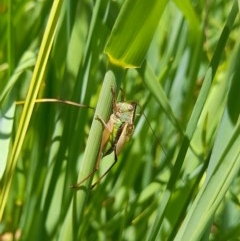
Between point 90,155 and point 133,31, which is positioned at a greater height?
point 133,31

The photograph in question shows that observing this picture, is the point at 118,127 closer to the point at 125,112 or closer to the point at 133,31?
the point at 125,112

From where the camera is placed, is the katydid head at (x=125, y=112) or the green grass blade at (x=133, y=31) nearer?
the green grass blade at (x=133, y=31)

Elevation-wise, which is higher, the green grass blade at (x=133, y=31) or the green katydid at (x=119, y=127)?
the green grass blade at (x=133, y=31)

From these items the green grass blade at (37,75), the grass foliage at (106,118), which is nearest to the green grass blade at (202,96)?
the grass foliage at (106,118)

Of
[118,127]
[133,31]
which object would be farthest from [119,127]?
[133,31]

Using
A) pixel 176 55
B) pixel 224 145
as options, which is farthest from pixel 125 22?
pixel 176 55

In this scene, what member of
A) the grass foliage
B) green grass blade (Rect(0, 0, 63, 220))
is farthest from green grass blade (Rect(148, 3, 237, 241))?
green grass blade (Rect(0, 0, 63, 220))

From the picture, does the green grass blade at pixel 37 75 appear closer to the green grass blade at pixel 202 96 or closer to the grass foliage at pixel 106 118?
the grass foliage at pixel 106 118

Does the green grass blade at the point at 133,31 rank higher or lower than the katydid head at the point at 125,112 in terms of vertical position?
higher
